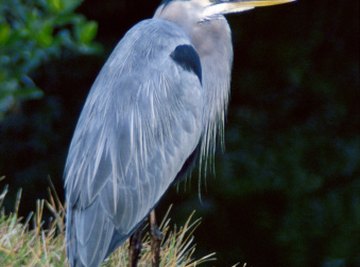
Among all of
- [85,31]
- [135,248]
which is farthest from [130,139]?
[85,31]

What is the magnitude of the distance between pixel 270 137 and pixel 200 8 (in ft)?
9.04

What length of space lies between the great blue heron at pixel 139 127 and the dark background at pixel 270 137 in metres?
2.45

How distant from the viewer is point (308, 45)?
7449mm

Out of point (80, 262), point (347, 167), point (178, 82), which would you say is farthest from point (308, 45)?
point (80, 262)

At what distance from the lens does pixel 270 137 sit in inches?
291

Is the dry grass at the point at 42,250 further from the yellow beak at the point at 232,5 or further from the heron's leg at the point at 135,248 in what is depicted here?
the yellow beak at the point at 232,5

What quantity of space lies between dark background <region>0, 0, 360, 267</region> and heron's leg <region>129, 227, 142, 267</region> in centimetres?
271

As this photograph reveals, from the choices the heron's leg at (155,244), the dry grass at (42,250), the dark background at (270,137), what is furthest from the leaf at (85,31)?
the dark background at (270,137)

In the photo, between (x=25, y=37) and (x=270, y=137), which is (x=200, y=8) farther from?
(x=270, y=137)

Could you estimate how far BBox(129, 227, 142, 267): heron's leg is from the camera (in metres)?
4.27

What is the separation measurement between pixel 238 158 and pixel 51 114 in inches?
51.0

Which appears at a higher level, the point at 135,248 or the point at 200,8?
the point at 200,8

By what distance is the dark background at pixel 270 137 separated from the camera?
711 cm

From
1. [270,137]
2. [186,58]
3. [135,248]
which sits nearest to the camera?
[135,248]
